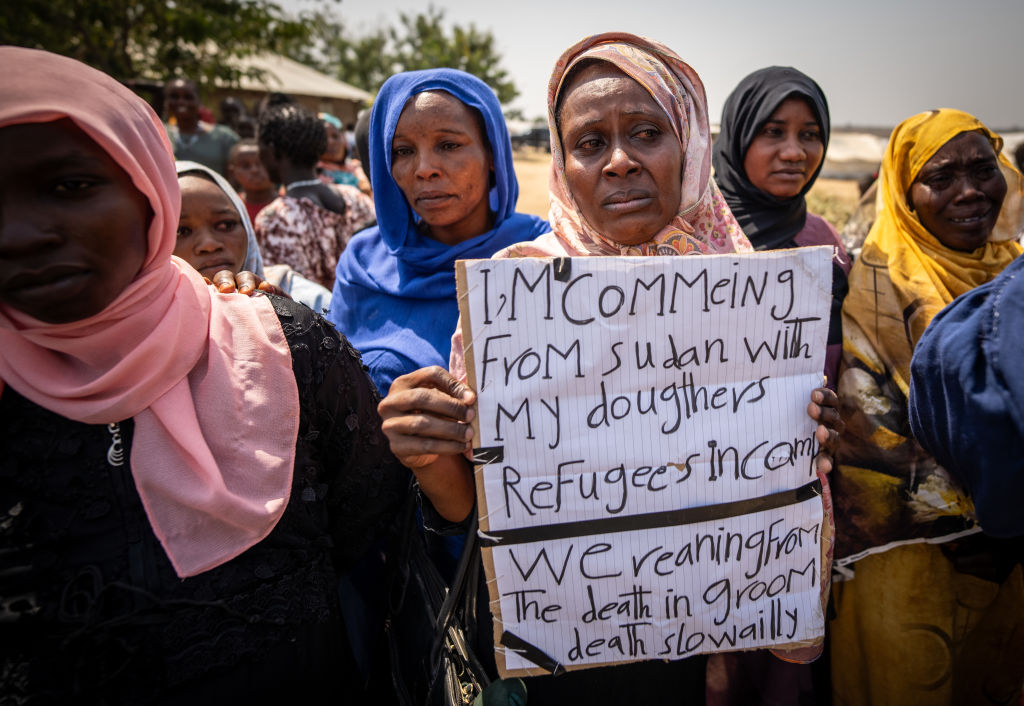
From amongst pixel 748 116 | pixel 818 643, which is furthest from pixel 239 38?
pixel 818 643

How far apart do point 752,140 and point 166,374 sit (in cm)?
274

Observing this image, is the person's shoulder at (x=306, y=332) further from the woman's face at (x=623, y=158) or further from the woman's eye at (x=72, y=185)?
the woman's face at (x=623, y=158)

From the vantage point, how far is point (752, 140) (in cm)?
279

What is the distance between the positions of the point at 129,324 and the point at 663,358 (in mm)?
1122

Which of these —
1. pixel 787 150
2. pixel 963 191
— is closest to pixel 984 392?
pixel 963 191

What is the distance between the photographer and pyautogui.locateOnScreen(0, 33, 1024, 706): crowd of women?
1075mm

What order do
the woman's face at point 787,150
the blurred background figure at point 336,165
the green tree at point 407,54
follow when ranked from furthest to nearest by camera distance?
the green tree at point 407,54, the blurred background figure at point 336,165, the woman's face at point 787,150

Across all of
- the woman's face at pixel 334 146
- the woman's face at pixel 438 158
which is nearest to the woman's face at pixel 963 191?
the woman's face at pixel 438 158

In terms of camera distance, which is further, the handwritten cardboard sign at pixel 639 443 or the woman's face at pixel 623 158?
the woman's face at pixel 623 158

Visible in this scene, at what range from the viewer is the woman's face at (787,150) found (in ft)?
8.85

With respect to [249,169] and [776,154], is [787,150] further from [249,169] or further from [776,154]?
[249,169]

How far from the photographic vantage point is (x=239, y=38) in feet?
43.8

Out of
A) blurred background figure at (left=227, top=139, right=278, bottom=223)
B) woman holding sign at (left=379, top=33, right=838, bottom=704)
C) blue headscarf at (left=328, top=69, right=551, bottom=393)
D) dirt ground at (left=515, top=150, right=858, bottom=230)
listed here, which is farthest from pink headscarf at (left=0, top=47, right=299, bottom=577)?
dirt ground at (left=515, top=150, right=858, bottom=230)

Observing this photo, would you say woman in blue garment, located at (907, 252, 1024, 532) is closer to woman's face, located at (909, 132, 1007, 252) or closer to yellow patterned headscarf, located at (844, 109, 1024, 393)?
yellow patterned headscarf, located at (844, 109, 1024, 393)
